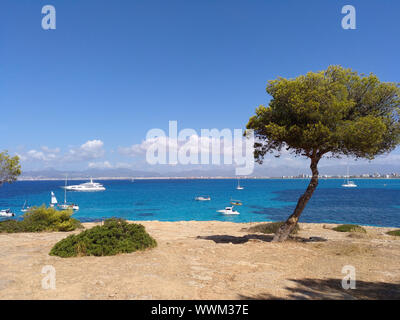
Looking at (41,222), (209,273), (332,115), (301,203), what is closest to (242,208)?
(41,222)

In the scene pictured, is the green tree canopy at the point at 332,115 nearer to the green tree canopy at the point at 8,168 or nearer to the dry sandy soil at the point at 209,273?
the dry sandy soil at the point at 209,273

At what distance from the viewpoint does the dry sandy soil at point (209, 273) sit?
5.83 meters

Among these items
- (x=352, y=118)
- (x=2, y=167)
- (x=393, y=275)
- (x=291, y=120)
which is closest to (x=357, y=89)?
(x=352, y=118)

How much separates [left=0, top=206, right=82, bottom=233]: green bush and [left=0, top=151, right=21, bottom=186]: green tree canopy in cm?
335

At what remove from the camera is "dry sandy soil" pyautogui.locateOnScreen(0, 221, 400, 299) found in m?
5.83

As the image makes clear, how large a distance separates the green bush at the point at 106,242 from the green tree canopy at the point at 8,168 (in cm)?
1414

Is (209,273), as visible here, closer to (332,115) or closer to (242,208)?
(332,115)

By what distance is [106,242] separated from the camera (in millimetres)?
10586

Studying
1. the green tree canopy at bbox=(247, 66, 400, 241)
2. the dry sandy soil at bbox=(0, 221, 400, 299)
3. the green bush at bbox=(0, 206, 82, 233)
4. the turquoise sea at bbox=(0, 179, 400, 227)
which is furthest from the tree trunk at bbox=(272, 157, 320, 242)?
the turquoise sea at bbox=(0, 179, 400, 227)

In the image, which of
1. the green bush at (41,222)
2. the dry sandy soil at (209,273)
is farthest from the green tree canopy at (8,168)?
the dry sandy soil at (209,273)

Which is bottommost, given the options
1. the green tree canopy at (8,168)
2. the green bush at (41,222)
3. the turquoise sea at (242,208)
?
the turquoise sea at (242,208)

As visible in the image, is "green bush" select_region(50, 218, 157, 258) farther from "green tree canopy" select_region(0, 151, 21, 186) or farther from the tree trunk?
"green tree canopy" select_region(0, 151, 21, 186)
